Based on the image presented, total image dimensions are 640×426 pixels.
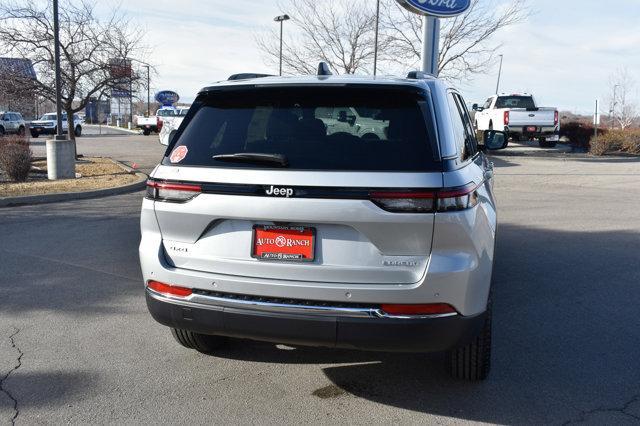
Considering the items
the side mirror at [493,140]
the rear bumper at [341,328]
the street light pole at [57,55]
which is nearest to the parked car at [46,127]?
the street light pole at [57,55]

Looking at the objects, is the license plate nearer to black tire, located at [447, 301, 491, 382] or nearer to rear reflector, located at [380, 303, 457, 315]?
rear reflector, located at [380, 303, 457, 315]

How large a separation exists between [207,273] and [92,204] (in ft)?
27.2

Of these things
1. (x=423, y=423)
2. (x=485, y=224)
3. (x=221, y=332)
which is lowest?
(x=423, y=423)

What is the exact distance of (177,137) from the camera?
370 centimetres

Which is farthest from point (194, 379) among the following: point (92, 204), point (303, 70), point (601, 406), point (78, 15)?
point (303, 70)

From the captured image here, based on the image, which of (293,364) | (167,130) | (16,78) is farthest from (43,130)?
(293,364)

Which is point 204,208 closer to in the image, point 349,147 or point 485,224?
point 349,147

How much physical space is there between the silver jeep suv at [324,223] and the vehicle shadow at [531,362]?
49 cm

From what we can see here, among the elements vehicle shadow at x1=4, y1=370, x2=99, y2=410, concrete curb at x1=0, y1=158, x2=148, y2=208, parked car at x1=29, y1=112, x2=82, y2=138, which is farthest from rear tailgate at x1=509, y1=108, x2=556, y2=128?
parked car at x1=29, y1=112, x2=82, y2=138

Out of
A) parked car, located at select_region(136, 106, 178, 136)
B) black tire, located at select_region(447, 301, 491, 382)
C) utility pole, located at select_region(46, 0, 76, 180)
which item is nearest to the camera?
black tire, located at select_region(447, 301, 491, 382)

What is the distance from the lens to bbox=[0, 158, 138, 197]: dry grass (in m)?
11.9

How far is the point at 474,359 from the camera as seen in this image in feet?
12.3

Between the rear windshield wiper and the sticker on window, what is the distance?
223 mm

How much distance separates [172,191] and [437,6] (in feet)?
42.6
